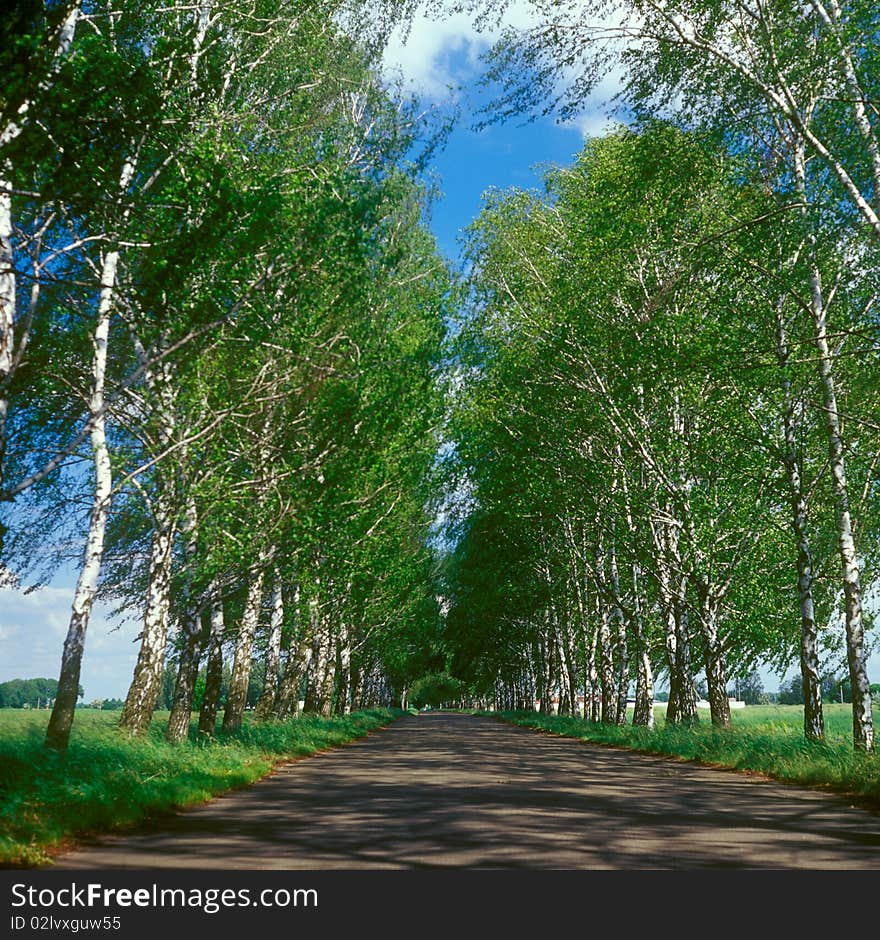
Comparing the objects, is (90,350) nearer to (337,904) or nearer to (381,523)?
(337,904)

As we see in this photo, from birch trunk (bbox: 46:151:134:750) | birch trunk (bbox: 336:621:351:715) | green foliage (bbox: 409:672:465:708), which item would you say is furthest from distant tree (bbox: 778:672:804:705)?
birch trunk (bbox: 46:151:134:750)

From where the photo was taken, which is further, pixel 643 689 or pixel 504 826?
pixel 643 689

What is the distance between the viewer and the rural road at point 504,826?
7.13 meters

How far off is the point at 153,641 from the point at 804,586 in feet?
41.9

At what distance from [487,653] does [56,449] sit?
6352cm

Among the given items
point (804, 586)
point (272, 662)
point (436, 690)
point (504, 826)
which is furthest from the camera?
point (436, 690)

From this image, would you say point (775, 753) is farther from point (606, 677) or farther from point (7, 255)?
point (606, 677)

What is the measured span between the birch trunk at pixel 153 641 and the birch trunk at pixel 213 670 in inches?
87.9

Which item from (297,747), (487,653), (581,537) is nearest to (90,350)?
(297,747)

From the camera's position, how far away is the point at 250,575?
1881 cm

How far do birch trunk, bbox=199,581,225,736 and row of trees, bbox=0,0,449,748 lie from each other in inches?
3.7

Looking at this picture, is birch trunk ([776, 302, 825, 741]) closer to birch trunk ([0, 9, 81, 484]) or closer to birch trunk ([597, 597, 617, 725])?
birch trunk ([0, 9, 81, 484])

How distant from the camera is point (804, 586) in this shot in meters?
17.6

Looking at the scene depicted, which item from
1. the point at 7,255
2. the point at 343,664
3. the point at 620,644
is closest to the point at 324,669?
the point at 343,664
